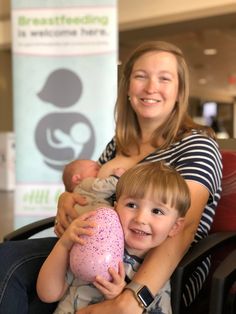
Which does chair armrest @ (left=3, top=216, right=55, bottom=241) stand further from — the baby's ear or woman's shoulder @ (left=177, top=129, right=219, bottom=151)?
woman's shoulder @ (left=177, top=129, right=219, bottom=151)

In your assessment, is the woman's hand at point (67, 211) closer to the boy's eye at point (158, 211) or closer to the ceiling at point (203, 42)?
the boy's eye at point (158, 211)

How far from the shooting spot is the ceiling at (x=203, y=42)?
6270 millimetres

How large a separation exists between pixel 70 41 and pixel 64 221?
6.24ft

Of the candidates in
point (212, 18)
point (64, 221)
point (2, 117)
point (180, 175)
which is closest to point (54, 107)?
point (64, 221)

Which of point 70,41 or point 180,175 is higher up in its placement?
point 70,41

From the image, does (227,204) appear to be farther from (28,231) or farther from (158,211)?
(28,231)

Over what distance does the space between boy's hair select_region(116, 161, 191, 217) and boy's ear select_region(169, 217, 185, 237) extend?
0.6 inches

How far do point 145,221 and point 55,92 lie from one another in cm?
211

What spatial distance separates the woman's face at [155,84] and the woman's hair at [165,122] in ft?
0.06

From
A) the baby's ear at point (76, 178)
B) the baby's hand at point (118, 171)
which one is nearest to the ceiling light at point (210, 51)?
the baby's ear at point (76, 178)

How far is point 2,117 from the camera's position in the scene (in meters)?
9.52

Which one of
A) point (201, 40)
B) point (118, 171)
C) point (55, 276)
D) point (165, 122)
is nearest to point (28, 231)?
point (118, 171)

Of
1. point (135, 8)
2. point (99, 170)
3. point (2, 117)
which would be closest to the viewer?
point (99, 170)

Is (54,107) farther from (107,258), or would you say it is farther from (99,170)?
(107,258)
